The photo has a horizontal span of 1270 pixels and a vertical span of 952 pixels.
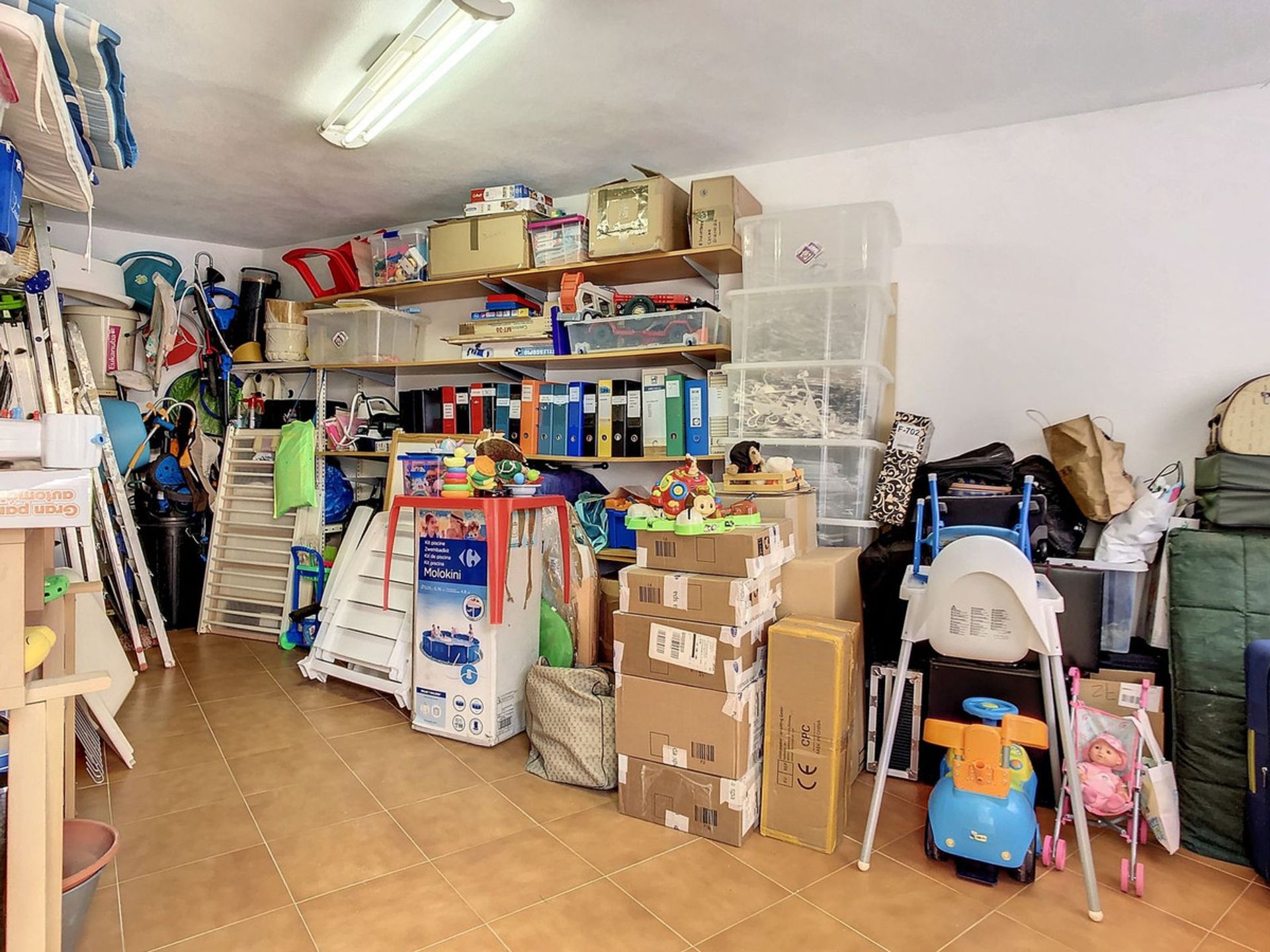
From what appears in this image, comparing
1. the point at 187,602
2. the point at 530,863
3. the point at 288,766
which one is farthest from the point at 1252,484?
the point at 187,602

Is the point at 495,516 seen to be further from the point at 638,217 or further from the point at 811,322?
the point at 638,217

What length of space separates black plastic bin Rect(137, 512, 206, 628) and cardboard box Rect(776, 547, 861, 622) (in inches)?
152

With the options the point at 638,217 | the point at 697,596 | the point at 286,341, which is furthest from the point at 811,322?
the point at 286,341

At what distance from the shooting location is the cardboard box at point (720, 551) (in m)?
2.24

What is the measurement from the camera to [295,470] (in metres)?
4.36

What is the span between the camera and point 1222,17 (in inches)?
88.4

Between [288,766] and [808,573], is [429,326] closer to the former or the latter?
[288,766]

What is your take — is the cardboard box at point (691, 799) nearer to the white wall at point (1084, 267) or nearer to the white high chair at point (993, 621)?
the white high chair at point (993, 621)

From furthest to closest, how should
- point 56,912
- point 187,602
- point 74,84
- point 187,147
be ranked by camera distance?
point 187,602, point 187,147, point 74,84, point 56,912

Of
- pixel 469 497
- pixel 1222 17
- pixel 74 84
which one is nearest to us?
pixel 74 84

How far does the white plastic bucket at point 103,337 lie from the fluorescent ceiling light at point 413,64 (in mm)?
2258

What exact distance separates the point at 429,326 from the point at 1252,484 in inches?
161

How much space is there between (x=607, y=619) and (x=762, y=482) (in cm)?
108

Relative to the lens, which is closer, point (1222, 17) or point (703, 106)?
point (1222, 17)
